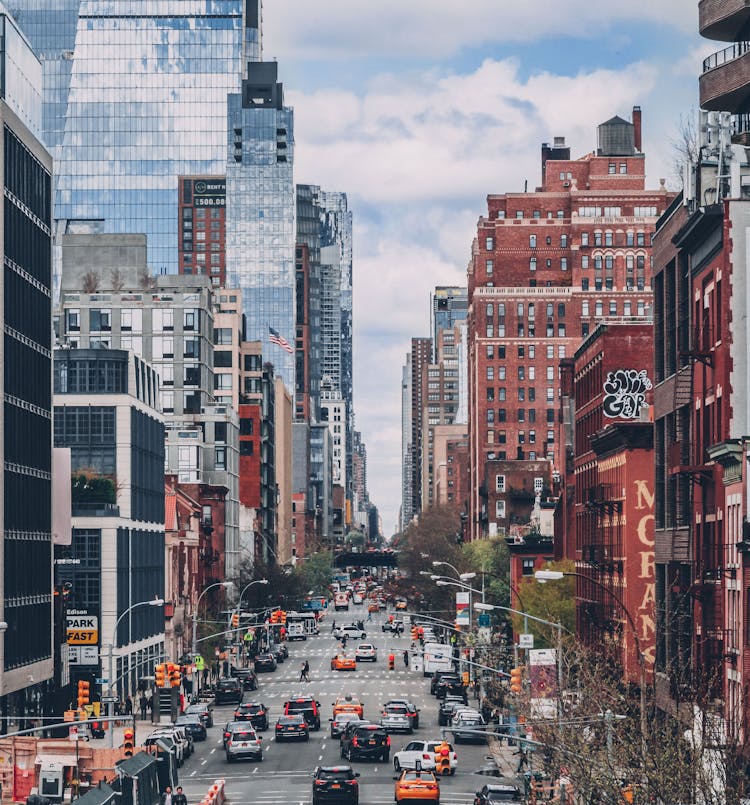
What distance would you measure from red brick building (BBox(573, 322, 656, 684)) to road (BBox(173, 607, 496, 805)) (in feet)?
31.0

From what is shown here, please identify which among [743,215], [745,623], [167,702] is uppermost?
[743,215]

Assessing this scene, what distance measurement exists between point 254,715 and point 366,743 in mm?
19233

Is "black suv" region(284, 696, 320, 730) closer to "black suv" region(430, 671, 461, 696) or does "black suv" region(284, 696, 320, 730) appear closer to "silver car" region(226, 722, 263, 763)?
"silver car" region(226, 722, 263, 763)

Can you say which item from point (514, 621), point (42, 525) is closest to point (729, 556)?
point (42, 525)

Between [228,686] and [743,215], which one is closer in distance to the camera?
[743,215]

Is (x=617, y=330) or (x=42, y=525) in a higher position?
(x=617, y=330)

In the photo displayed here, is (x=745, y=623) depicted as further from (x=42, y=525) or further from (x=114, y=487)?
(x=114, y=487)

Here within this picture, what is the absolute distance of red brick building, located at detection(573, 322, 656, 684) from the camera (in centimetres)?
9150

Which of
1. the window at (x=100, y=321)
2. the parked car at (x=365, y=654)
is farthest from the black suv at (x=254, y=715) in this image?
the window at (x=100, y=321)

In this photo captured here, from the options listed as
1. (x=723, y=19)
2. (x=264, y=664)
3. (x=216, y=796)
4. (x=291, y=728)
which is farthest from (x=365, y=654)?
(x=723, y=19)

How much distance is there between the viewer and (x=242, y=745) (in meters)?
85.8

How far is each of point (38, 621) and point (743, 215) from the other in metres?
49.0

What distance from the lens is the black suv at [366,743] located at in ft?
279

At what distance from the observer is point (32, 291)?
95000mm
